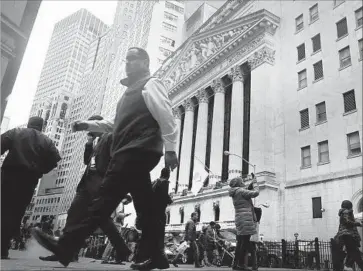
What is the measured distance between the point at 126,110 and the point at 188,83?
35934 millimetres

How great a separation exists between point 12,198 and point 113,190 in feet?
8.79

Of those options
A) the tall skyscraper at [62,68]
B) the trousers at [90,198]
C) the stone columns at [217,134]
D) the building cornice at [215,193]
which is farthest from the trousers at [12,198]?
the tall skyscraper at [62,68]

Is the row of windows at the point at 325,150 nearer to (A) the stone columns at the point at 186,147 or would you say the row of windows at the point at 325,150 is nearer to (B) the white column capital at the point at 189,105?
(A) the stone columns at the point at 186,147

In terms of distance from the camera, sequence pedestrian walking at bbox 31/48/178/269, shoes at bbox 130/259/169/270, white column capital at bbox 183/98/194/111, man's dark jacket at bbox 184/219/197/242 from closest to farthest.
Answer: pedestrian walking at bbox 31/48/178/269 < shoes at bbox 130/259/169/270 < man's dark jacket at bbox 184/219/197/242 < white column capital at bbox 183/98/194/111

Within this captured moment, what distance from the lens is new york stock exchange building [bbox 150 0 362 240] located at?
842 inches

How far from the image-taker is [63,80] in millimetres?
123562

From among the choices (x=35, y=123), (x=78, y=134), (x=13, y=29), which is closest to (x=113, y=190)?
(x=35, y=123)

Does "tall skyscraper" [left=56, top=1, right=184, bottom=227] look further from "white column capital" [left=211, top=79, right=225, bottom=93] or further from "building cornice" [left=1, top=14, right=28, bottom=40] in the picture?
"building cornice" [left=1, top=14, right=28, bottom=40]

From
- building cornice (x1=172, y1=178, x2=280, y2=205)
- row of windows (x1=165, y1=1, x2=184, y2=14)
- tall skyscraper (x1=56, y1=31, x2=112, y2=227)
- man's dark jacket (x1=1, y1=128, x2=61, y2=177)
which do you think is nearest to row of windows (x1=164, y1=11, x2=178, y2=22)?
row of windows (x1=165, y1=1, x2=184, y2=14)

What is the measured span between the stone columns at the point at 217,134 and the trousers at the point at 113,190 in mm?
26811

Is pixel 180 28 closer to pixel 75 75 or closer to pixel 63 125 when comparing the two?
pixel 63 125

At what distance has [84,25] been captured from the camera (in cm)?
13275

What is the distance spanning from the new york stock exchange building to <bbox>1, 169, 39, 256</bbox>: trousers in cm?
1891

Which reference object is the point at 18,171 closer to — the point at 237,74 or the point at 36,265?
the point at 36,265
